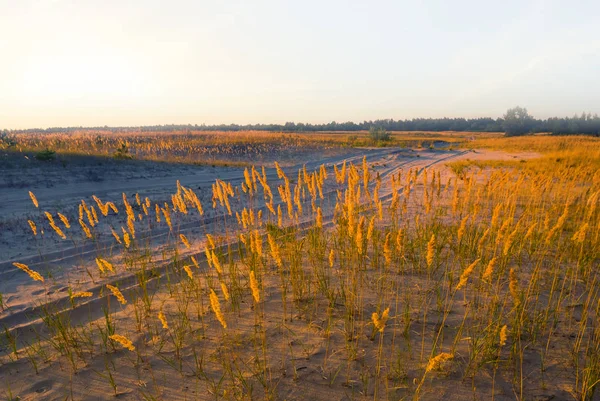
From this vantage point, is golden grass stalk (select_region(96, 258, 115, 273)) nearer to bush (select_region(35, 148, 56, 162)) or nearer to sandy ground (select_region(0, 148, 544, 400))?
sandy ground (select_region(0, 148, 544, 400))

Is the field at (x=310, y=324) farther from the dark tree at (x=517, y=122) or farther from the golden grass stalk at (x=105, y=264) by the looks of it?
the dark tree at (x=517, y=122)

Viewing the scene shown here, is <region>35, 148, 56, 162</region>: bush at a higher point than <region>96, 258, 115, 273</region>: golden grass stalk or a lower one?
higher

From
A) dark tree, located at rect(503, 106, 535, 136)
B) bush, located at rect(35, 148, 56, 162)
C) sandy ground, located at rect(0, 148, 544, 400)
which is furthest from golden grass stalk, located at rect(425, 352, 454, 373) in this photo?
dark tree, located at rect(503, 106, 535, 136)

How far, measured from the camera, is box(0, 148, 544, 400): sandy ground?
234 centimetres

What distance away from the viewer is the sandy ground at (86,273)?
2.34m

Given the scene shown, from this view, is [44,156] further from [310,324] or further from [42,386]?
[310,324]

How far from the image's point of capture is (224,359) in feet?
8.44

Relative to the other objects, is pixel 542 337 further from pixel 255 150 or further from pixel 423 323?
pixel 255 150

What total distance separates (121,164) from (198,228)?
24.1 feet

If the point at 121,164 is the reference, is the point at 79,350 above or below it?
below

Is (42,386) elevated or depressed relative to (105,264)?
depressed

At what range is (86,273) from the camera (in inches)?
178

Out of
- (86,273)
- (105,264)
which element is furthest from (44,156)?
(105,264)

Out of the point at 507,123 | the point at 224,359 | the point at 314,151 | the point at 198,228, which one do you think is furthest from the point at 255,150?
the point at 507,123
